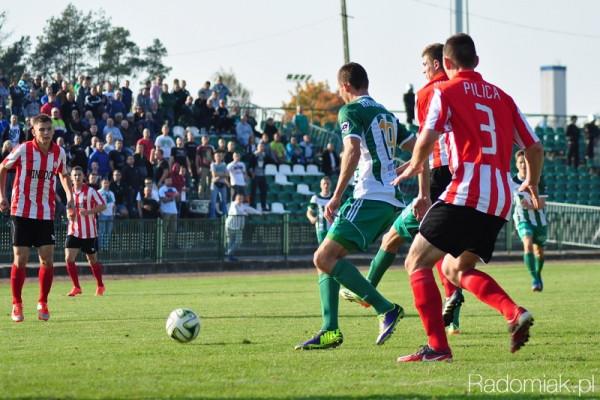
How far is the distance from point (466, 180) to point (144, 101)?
24.3m

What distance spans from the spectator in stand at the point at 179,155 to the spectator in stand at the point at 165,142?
13 centimetres

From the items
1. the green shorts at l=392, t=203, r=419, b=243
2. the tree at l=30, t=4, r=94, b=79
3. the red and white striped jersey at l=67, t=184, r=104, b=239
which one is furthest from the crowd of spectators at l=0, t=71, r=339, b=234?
the tree at l=30, t=4, r=94, b=79

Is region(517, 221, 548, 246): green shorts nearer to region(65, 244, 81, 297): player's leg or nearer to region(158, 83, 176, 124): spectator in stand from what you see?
region(65, 244, 81, 297): player's leg

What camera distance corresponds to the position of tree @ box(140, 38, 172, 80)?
269 feet

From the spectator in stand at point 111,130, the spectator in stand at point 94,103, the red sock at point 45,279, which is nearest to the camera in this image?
the red sock at point 45,279

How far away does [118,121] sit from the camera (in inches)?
1180

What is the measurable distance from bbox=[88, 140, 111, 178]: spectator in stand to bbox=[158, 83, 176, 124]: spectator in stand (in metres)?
5.05

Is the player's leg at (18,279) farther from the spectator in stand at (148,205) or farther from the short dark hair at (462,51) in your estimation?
the spectator in stand at (148,205)

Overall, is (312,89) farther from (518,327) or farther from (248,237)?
(518,327)

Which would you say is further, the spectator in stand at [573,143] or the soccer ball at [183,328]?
the spectator in stand at [573,143]

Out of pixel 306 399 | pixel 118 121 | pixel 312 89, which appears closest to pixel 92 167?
pixel 118 121

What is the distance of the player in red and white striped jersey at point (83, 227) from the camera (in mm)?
19812

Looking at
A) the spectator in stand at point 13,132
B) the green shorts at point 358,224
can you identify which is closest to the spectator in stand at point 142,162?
the spectator in stand at point 13,132

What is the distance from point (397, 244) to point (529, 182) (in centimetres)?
204
